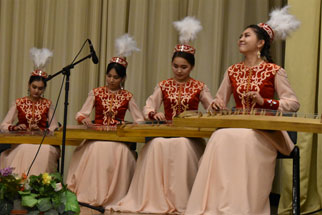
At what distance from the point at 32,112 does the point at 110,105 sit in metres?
0.75

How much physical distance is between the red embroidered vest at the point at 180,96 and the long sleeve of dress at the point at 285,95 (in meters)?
0.75

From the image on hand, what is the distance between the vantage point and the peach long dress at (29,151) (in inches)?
181

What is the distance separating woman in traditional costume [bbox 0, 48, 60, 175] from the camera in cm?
461

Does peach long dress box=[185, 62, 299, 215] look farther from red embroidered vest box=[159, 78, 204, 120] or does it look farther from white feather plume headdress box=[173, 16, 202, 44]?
white feather plume headdress box=[173, 16, 202, 44]

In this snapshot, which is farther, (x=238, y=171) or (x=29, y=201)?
(x=238, y=171)

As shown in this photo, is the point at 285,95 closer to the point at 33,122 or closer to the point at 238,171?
the point at 238,171

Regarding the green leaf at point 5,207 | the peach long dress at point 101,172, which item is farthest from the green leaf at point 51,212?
the peach long dress at point 101,172

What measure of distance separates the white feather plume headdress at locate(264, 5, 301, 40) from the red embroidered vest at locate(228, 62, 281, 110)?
9.0 inches

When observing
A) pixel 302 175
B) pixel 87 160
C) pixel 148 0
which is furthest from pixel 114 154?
pixel 148 0

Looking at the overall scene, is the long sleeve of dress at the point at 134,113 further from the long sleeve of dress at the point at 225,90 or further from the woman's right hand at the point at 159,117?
the long sleeve of dress at the point at 225,90

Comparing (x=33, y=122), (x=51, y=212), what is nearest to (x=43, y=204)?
(x=51, y=212)

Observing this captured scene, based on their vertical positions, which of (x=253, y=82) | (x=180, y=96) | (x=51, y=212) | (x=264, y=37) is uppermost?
(x=264, y=37)

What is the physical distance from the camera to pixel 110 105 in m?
4.80

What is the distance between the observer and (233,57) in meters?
5.28
